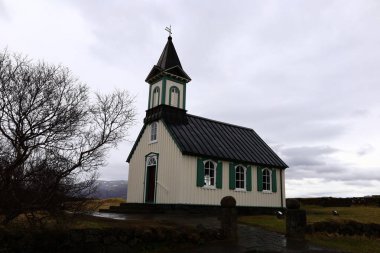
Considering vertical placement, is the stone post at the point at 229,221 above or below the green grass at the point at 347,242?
above

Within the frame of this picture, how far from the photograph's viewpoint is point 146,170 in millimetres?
20781

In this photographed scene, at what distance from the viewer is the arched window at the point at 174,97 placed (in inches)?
835

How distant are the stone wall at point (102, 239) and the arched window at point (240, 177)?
10183 mm

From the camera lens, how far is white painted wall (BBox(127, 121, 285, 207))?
18266 millimetres

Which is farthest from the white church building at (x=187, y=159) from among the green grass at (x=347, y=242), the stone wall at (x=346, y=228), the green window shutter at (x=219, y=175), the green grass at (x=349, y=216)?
the green grass at (x=347, y=242)

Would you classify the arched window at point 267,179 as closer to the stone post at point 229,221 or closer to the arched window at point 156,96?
the arched window at point 156,96

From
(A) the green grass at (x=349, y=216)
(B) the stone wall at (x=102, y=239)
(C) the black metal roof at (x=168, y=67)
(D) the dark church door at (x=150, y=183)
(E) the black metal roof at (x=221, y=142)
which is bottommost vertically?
(B) the stone wall at (x=102, y=239)

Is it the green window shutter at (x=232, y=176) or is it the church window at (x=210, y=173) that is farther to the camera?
the green window shutter at (x=232, y=176)

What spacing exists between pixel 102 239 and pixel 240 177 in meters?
13.6

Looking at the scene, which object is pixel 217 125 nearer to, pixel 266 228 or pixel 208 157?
pixel 208 157

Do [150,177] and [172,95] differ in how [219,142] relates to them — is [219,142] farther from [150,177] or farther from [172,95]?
[150,177]

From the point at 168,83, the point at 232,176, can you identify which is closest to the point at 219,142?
the point at 232,176

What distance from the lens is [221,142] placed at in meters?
21.5

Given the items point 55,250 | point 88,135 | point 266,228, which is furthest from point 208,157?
point 55,250
